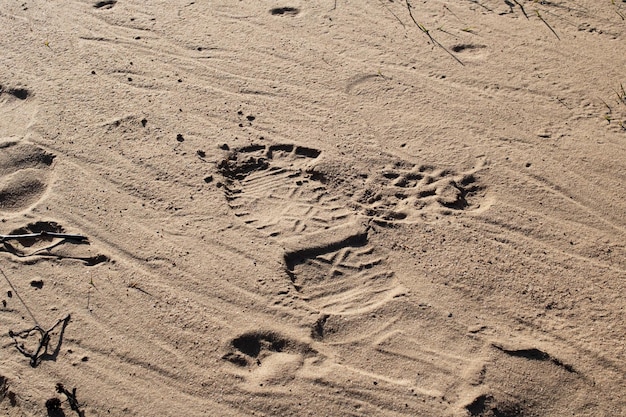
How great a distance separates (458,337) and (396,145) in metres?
1.36

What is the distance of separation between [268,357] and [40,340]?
112 cm

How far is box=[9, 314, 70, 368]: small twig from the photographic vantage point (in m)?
3.08

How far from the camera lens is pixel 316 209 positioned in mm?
3643

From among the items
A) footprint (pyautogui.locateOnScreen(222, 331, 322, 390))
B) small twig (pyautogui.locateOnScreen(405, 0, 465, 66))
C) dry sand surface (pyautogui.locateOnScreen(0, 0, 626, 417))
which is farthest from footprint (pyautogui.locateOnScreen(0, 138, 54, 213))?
small twig (pyautogui.locateOnScreen(405, 0, 465, 66))

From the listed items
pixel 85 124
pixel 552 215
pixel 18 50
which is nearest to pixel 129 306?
pixel 85 124

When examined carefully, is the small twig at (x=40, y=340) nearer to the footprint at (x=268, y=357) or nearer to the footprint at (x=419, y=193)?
the footprint at (x=268, y=357)

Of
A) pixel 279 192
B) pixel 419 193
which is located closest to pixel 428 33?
pixel 419 193

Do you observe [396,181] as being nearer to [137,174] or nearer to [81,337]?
[137,174]

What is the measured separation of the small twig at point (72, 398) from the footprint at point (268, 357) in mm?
674

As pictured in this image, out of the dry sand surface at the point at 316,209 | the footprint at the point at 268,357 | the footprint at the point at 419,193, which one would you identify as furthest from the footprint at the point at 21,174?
the footprint at the point at 419,193

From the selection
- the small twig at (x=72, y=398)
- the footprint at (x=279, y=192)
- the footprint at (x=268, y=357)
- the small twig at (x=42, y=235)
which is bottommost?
the small twig at (x=72, y=398)

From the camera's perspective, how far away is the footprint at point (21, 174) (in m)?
3.80

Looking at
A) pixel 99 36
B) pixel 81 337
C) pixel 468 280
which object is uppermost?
pixel 99 36

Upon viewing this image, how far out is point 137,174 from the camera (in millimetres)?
3893
